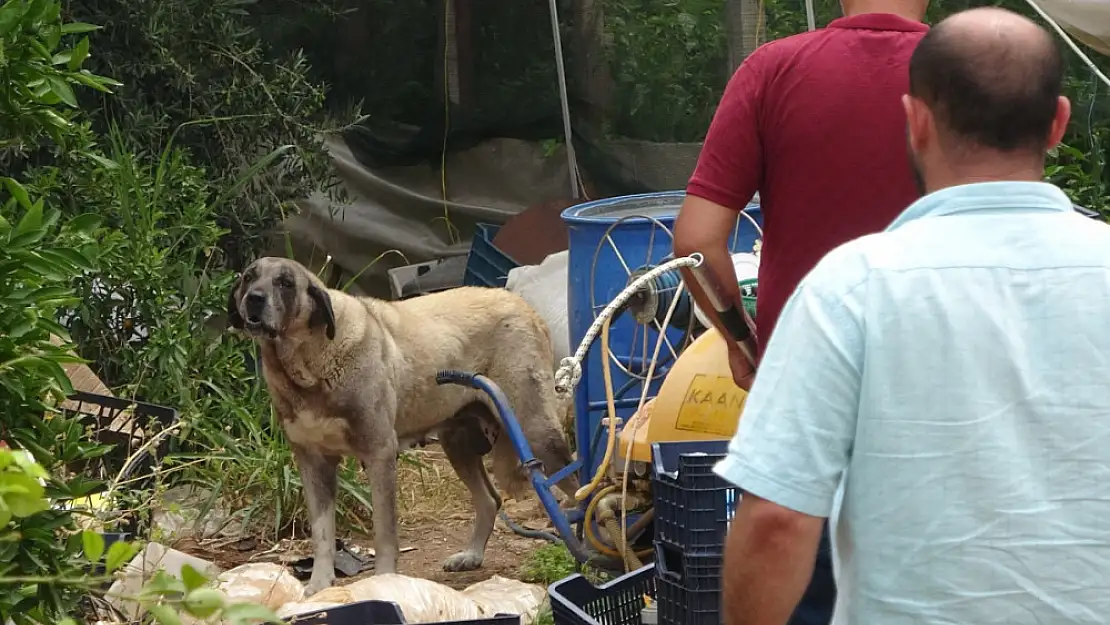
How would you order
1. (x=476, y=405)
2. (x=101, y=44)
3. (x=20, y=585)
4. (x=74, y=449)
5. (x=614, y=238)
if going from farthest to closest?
(x=101, y=44) < (x=476, y=405) < (x=614, y=238) < (x=74, y=449) < (x=20, y=585)

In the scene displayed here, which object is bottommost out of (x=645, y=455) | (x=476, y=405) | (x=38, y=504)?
(x=476, y=405)

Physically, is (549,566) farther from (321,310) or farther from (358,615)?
(358,615)

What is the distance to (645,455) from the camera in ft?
14.8

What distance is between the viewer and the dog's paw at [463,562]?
643 cm

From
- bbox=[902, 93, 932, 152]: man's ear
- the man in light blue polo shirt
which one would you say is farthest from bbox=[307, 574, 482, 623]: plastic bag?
bbox=[902, 93, 932, 152]: man's ear

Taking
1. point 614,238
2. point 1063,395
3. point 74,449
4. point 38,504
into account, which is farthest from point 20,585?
point 614,238

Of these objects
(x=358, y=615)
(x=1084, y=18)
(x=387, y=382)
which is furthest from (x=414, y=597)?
(x=1084, y=18)

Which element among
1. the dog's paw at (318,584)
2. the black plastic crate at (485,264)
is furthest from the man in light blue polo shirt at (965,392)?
the black plastic crate at (485,264)

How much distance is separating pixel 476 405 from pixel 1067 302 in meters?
5.06

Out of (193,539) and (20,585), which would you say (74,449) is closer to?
(20,585)

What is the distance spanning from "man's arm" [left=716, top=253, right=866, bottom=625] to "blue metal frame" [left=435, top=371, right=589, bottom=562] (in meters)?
3.27

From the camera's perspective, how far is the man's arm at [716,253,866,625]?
5.65 feet

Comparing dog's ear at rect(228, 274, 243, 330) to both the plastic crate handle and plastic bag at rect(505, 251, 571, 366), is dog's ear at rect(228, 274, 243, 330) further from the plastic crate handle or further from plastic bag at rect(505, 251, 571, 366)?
the plastic crate handle

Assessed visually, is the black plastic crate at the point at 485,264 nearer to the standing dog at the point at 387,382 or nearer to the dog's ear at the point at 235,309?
the standing dog at the point at 387,382
